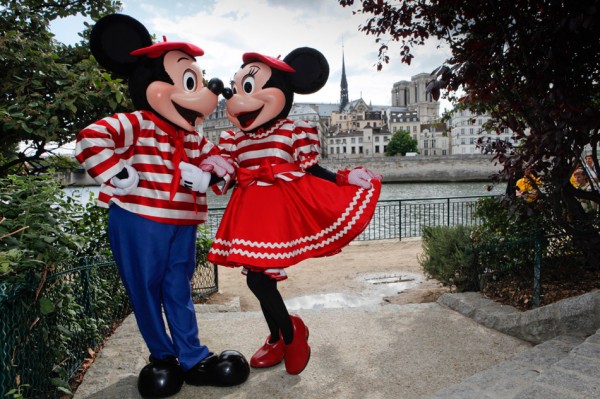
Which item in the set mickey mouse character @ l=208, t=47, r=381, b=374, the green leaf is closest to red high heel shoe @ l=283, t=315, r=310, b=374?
mickey mouse character @ l=208, t=47, r=381, b=374

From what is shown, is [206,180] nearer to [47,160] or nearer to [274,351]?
[274,351]

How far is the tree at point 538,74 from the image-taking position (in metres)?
2.94

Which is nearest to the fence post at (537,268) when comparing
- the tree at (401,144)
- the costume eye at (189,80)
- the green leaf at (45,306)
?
the costume eye at (189,80)

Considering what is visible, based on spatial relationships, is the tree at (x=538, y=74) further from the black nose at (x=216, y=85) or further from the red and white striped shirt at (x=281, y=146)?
the black nose at (x=216, y=85)

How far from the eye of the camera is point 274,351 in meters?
2.96

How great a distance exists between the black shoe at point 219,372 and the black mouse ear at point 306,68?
183 cm

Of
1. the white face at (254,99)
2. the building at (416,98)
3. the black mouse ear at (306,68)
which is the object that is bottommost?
the white face at (254,99)

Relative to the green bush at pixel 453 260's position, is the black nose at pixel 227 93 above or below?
above

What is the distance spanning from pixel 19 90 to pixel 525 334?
4587mm

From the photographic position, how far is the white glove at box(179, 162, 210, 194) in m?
2.54

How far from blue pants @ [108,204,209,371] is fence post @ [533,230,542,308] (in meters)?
2.76

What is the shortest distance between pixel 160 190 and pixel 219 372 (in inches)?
46.0

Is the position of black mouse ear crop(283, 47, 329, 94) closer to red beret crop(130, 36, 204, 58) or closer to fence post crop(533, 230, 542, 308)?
red beret crop(130, 36, 204, 58)

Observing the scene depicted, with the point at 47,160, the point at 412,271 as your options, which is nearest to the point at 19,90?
the point at 47,160
